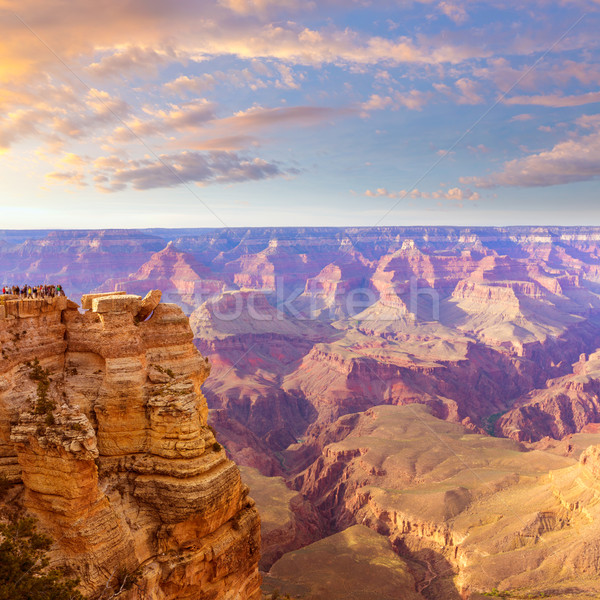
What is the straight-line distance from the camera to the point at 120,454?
2270 centimetres

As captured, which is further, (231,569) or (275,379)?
(275,379)

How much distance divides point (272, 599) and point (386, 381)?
105 m

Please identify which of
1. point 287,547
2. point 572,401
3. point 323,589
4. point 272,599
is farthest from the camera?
point 572,401

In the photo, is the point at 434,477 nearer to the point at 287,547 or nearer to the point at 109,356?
the point at 287,547

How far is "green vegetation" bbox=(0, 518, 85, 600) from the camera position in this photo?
53.2 feet

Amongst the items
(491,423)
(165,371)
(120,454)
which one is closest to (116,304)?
(165,371)

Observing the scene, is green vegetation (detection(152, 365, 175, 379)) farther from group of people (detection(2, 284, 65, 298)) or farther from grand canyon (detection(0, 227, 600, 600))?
group of people (detection(2, 284, 65, 298))

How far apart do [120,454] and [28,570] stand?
645cm

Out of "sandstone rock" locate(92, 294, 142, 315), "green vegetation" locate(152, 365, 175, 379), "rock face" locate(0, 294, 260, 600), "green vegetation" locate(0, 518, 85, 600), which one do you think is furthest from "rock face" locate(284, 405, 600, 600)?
"sandstone rock" locate(92, 294, 142, 315)

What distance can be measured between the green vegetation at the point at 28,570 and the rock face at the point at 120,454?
756 millimetres

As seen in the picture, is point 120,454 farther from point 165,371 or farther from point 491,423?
point 491,423

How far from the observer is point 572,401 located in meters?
129

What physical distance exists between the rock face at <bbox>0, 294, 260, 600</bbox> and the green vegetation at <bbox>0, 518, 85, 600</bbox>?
76cm

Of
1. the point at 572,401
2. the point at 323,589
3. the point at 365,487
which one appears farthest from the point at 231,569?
the point at 572,401
